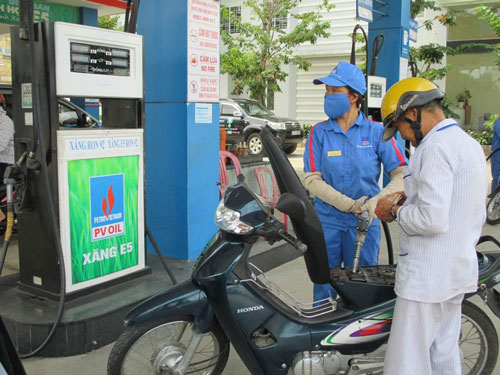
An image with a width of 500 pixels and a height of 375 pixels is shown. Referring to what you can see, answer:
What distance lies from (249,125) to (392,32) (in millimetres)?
8428

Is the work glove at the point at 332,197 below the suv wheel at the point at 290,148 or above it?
above

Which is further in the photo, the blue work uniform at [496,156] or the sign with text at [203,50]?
the blue work uniform at [496,156]

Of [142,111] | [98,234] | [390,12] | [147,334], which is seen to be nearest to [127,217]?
[98,234]

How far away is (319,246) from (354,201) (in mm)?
670

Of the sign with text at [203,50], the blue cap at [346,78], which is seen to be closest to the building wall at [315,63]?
the sign with text at [203,50]

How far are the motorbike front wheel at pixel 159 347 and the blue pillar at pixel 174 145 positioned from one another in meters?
2.37

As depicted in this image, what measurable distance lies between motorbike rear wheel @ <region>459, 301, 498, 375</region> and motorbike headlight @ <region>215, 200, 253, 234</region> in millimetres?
1425

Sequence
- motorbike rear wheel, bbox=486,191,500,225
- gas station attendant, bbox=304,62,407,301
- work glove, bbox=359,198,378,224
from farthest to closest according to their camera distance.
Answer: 1. motorbike rear wheel, bbox=486,191,500,225
2. gas station attendant, bbox=304,62,407,301
3. work glove, bbox=359,198,378,224

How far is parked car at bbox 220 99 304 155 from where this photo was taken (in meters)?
17.4

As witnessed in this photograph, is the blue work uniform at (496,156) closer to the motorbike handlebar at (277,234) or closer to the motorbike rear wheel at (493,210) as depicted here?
the motorbike rear wheel at (493,210)

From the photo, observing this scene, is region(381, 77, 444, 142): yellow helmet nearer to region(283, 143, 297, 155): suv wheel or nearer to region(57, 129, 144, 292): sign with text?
region(57, 129, 144, 292): sign with text

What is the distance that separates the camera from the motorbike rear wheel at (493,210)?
805 cm

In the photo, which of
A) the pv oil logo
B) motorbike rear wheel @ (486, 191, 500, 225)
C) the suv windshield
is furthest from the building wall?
the pv oil logo

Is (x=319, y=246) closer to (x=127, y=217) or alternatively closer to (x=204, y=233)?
(x=127, y=217)
